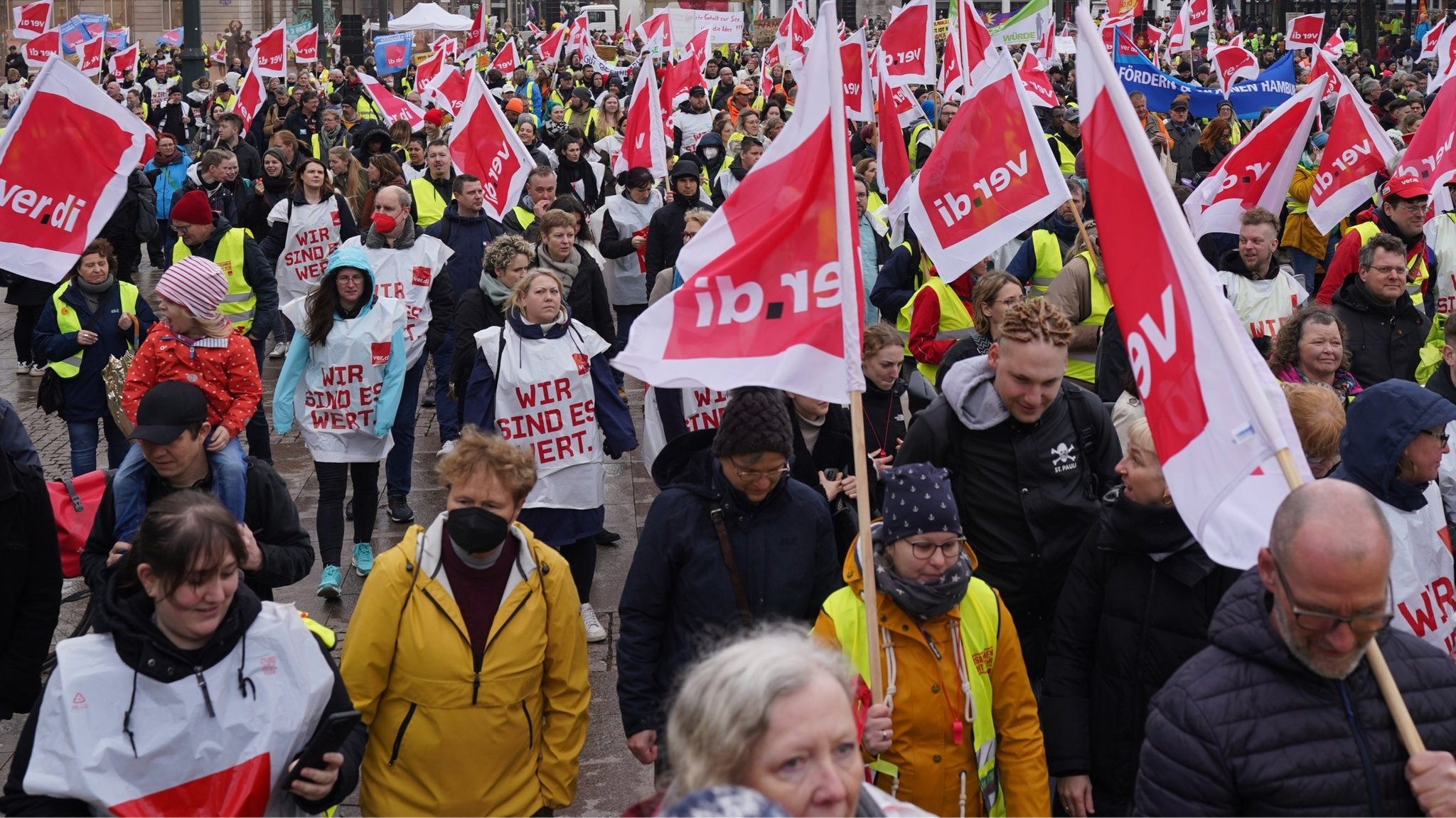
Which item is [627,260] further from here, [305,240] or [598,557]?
[598,557]

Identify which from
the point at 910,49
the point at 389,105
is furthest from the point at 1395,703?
the point at 389,105

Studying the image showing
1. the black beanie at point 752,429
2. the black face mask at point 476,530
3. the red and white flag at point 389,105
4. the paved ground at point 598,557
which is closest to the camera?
the black face mask at point 476,530

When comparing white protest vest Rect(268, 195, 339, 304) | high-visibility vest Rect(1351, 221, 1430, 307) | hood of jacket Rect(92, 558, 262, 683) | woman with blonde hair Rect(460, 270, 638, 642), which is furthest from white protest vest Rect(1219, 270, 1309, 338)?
white protest vest Rect(268, 195, 339, 304)

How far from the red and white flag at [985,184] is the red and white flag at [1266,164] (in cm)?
169

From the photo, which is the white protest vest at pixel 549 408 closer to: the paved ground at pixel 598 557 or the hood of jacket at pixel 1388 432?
the paved ground at pixel 598 557

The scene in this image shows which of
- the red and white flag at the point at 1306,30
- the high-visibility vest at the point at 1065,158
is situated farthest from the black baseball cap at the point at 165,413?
the red and white flag at the point at 1306,30

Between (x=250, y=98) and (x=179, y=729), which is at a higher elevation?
(x=250, y=98)

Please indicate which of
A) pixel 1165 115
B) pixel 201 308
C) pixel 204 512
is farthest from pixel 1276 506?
pixel 1165 115

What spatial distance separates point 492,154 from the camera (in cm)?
1079

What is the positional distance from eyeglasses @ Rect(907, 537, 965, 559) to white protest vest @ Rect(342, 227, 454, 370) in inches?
211

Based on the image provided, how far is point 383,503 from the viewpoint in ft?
29.8

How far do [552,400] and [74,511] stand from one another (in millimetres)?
2061

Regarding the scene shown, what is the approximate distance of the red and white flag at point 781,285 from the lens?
Answer: 167 inches

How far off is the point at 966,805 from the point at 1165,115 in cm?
1509
